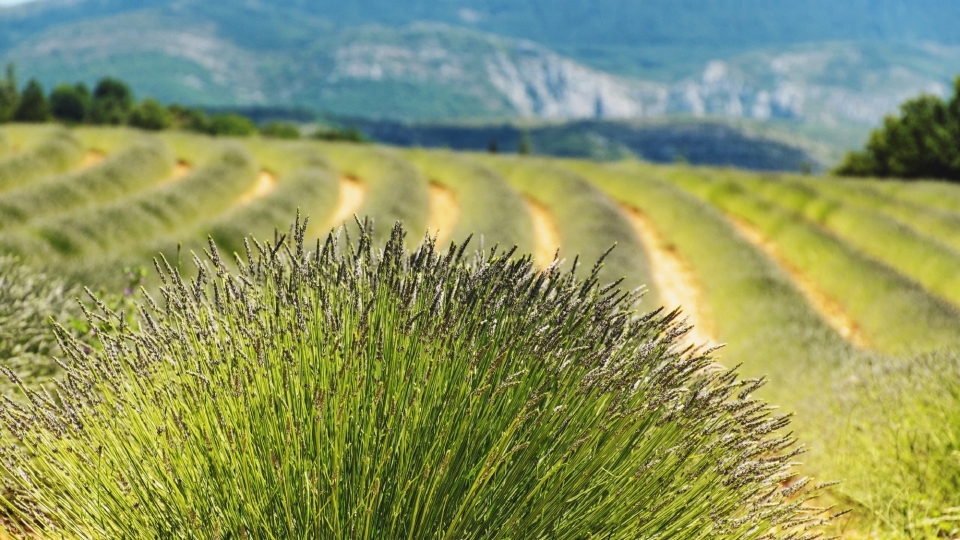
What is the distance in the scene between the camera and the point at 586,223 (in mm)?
16969

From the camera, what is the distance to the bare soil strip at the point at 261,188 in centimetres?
2136

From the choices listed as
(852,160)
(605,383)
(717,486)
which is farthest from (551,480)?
(852,160)

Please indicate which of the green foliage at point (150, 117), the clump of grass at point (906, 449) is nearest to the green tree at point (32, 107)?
the green foliage at point (150, 117)

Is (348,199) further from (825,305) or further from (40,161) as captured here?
(825,305)

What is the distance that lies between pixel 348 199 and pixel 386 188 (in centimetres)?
324

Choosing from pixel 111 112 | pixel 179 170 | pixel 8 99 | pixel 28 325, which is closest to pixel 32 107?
pixel 8 99

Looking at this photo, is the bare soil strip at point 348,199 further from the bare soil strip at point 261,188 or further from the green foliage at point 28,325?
the green foliage at point 28,325

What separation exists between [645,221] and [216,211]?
451 inches

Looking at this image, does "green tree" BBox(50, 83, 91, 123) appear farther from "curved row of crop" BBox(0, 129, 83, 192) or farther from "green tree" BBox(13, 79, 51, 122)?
"curved row of crop" BBox(0, 129, 83, 192)

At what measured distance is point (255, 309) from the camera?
2621 mm

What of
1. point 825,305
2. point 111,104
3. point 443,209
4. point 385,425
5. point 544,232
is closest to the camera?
point 385,425

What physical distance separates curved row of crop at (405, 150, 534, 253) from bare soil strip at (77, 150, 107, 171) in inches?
418

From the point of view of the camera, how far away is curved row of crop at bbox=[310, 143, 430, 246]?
50.3 ft

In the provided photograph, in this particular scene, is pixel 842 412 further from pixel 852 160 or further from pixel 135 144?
pixel 852 160
